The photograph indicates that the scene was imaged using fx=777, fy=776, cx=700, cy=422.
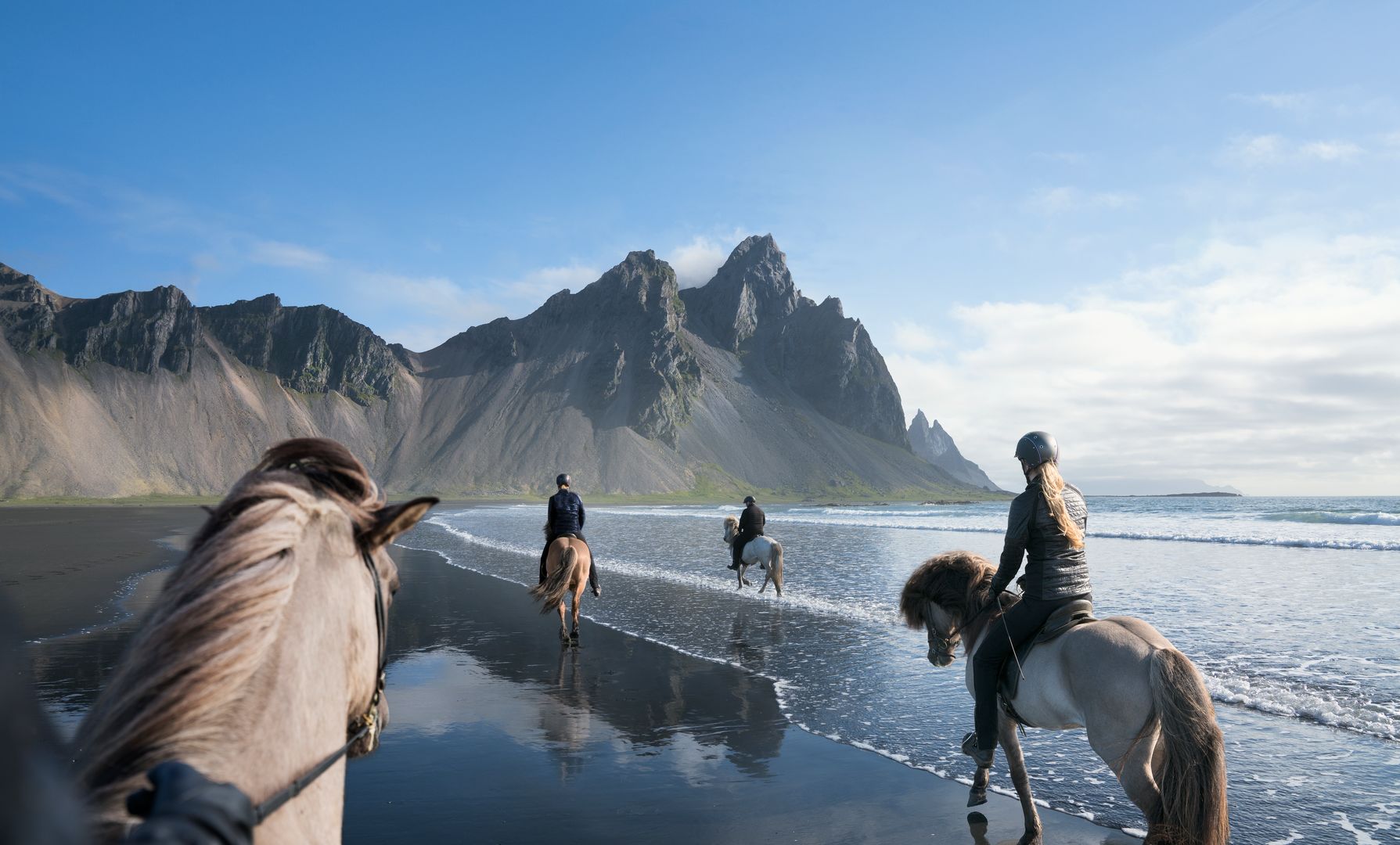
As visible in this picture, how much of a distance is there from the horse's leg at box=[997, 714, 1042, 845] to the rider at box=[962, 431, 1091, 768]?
0.31 feet

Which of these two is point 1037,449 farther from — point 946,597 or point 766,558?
point 766,558

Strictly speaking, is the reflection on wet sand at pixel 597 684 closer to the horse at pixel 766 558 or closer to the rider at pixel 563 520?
the rider at pixel 563 520

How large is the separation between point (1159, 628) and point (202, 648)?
13.8 metres

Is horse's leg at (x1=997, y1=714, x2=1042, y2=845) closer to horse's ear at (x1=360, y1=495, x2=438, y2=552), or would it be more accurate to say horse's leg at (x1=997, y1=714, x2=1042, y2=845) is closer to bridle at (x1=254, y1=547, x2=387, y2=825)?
bridle at (x1=254, y1=547, x2=387, y2=825)

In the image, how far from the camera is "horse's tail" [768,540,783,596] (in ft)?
57.4

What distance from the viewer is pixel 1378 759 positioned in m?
6.64

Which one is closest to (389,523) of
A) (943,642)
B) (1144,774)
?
(1144,774)

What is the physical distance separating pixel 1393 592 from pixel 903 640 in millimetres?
11463

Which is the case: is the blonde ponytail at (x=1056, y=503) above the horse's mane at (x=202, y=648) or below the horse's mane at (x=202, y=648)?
above

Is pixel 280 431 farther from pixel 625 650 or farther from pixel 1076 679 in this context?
pixel 1076 679

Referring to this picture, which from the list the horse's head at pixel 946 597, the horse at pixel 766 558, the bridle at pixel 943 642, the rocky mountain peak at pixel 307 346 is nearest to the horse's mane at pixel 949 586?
the horse's head at pixel 946 597

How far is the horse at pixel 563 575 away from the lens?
11.9 metres

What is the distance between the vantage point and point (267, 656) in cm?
151

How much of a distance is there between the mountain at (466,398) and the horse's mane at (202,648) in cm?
11184
